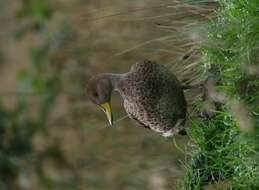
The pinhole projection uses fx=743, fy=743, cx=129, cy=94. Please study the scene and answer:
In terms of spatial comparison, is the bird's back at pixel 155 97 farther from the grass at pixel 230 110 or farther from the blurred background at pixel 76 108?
the blurred background at pixel 76 108

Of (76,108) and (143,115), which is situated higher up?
(143,115)

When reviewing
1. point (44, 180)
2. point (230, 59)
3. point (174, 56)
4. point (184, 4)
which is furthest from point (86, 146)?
point (230, 59)

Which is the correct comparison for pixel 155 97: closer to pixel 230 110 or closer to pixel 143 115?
pixel 143 115

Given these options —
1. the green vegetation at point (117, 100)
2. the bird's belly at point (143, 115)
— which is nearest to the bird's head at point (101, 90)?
the bird's belly at point (143, 115)

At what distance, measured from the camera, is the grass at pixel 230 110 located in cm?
273

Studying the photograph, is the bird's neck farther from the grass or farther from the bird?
the grass

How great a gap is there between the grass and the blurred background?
706mm

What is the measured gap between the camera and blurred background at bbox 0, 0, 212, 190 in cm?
411

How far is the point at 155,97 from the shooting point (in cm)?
325

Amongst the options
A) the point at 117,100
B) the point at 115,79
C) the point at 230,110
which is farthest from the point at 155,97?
the point at 117,100

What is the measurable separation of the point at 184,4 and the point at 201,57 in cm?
29

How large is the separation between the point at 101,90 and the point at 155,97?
0.31 metres

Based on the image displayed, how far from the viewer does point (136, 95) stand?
10.8 feet

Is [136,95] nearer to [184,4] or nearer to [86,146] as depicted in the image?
[184,4]
